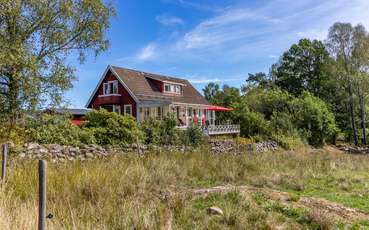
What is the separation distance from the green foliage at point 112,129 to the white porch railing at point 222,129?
31.9ft

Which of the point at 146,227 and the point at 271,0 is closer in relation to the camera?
the point at 146,227

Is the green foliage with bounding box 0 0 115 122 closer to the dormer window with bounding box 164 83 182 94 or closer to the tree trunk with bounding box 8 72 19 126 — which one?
the tree trunk with bounding box 8 72 19 126

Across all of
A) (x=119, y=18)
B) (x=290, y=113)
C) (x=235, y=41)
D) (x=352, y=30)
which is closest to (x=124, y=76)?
(x=235, y=41)

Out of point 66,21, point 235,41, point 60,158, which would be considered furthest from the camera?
point 235,41

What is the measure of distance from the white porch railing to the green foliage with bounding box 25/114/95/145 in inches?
488

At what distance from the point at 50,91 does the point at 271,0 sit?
986 centimetres

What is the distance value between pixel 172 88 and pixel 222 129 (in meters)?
8.77

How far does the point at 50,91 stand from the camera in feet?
38.7

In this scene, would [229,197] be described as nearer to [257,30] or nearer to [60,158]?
[60,158]

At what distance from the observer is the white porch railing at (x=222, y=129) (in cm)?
2487

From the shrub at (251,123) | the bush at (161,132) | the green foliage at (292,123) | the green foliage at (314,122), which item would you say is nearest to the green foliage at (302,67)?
the green foliage at (292,123)

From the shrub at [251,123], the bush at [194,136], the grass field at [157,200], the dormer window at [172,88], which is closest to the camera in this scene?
the grass field at [157,200]

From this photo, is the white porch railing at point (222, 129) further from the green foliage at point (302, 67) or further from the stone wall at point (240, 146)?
the green foliage at point (302, 67)

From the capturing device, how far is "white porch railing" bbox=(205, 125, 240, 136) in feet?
81.6
